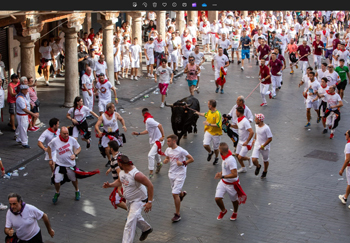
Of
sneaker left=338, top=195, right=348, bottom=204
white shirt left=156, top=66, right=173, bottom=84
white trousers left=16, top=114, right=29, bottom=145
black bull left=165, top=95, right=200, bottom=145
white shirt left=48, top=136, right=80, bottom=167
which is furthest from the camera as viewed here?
white shirt left=156, top=66, right=173, bottom=84

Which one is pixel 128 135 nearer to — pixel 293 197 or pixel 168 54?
pixel 293 197

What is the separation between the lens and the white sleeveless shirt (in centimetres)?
829

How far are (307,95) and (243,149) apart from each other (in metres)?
5.58

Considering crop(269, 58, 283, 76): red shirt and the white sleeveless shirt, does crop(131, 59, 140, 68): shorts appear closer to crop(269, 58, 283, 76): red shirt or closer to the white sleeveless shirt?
crop(269, 58, 283, 76): red shirt

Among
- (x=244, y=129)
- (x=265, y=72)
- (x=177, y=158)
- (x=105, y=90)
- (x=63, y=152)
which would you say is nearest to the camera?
(x=177, y=158)

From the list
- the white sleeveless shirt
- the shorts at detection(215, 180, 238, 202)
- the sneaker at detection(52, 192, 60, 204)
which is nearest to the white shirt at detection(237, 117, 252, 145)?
the shorts at detection(215, 180, 238, 202)

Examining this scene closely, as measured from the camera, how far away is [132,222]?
27.0 feet

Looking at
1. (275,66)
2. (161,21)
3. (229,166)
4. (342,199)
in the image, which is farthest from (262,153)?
(161,21)

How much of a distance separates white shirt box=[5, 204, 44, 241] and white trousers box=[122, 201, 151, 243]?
1.43 m

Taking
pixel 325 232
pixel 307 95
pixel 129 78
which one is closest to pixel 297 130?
pixel 307 95

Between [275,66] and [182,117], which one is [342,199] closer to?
[182,117]

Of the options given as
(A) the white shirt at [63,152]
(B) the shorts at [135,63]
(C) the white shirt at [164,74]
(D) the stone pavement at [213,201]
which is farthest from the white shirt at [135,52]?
(A) the white shirt at [63,152]

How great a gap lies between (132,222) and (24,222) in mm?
1695

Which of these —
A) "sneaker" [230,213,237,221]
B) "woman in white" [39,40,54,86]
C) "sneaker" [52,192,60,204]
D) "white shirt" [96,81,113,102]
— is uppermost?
"woman in white" [39,40,54,86]
